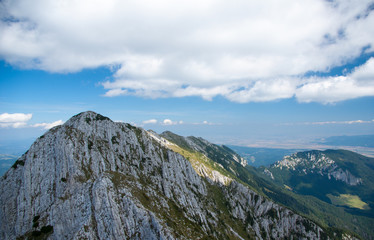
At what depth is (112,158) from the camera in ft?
376

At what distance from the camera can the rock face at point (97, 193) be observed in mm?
64062

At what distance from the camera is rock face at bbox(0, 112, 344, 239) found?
6406 centimetres

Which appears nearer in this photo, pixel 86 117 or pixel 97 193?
pixel 97 193

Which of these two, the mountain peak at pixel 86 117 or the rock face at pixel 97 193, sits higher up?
the mountain peak at pixel 86 117

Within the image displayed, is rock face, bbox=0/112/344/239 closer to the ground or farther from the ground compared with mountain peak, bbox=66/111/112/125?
closer to the ground

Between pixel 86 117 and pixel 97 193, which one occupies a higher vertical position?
pixel 86 117

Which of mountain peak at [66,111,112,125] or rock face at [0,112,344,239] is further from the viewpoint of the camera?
mountain peak at [66,111,112,125]

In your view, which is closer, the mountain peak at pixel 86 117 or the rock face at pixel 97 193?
the rock face at pixel 97 193

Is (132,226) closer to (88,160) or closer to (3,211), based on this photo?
(88,160)

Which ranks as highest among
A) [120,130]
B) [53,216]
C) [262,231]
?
[120,130]

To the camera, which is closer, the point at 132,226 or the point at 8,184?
the point at 132,226

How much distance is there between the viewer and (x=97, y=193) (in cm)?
6869

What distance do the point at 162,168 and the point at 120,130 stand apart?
156ft

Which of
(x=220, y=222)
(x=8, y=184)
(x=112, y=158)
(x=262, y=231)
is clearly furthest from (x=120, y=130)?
(x=262, y=231)
